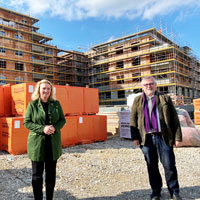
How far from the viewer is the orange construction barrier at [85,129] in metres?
6.07

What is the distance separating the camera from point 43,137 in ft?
6.86

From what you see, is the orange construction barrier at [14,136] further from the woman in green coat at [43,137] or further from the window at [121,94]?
the window at [121,94]

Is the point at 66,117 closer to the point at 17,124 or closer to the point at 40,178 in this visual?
the point at 17,124

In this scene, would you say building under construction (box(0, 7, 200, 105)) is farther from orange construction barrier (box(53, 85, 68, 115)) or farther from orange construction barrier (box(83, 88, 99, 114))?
orange construction barrier (box(53, 85, 68, 115))

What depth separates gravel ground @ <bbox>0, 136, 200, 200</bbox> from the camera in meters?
2.61

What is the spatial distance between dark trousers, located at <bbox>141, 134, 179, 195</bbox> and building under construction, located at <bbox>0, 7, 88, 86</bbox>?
27098 mm

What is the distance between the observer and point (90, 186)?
2.92 metres

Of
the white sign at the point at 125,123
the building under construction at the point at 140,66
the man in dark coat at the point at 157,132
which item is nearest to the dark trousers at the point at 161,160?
the man in dark coat at the point at 157,132

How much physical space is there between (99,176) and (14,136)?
8.69 feet

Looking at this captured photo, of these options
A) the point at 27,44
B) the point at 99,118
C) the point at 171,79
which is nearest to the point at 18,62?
the point at 27,44

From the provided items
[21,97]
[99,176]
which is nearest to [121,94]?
[21,97]

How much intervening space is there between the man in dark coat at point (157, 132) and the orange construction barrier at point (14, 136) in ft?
11.5

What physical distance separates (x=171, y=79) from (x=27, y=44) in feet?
75.2

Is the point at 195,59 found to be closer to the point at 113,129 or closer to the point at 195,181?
the point at 113,129
